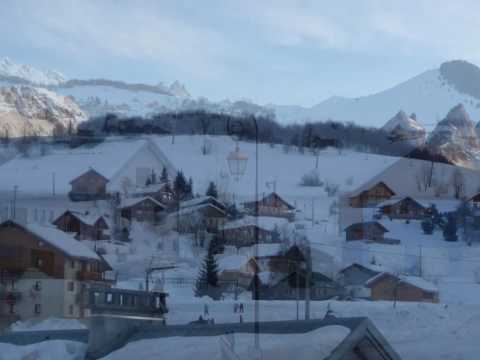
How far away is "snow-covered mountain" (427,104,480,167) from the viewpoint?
8141 millimetres

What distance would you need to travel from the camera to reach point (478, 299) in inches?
234

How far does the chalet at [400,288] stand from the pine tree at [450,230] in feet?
1.94

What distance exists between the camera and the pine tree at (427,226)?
6.66 metres

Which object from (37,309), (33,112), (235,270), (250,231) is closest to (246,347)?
(37,309)

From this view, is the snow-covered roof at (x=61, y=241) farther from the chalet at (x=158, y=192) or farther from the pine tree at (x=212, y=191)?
the pine tree at (x=212, y=191)

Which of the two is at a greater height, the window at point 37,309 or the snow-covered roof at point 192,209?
the snow-covered roof at point 192,209

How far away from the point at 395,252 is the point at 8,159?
3445mm

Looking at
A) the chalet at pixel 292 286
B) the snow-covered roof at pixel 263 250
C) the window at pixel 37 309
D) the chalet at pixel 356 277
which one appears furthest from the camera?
the snow-covered roof at pixel 263 250

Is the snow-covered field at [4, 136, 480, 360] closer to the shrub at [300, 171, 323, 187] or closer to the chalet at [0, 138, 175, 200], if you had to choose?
the shrub at [300, 171, 323, 187]

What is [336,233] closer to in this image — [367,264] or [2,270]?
[367,264]

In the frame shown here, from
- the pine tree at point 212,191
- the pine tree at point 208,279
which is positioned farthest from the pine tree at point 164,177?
the pine tree at point 208,279

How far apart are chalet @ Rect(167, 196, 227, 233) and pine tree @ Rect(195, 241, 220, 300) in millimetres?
575

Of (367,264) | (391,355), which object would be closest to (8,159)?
(367,264)

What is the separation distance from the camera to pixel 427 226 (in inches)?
268
